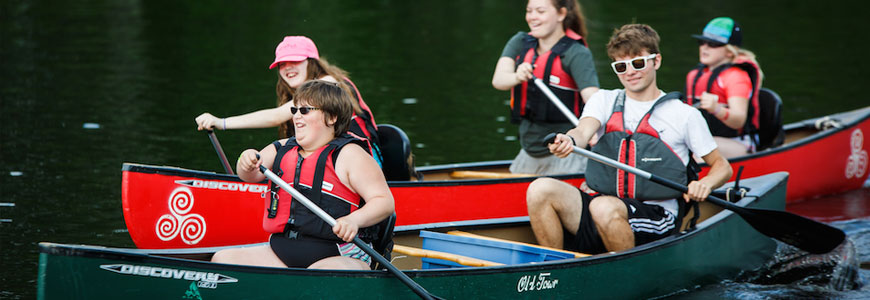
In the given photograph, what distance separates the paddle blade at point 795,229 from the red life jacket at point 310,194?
237 cm

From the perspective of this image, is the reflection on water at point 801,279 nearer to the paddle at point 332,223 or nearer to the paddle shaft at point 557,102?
the paddle shaft at point 557,102

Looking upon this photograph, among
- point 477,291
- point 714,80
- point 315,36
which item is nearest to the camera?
point 477,291

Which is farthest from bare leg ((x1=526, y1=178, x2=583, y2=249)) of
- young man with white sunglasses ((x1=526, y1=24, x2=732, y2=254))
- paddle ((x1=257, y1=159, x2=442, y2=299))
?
paddle ((x1=257, y1=159, x2=442, y2=299))

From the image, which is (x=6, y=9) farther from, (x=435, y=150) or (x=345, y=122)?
(x=345, y=122)

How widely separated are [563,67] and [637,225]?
63.1 inches

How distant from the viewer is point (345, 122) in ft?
14.4

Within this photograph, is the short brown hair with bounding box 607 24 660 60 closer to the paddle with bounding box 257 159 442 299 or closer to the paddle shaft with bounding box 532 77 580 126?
the paddle shaft with bounding box 532 77 580 126

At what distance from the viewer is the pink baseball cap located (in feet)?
18.4

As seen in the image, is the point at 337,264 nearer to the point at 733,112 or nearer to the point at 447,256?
the point at 447,256

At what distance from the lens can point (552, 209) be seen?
5340 mm

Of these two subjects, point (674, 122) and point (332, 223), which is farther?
point (674, 122)

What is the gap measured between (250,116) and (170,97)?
6.68m

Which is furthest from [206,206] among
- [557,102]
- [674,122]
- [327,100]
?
[674,122]

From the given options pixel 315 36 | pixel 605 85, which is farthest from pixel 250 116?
pixel 315 36
